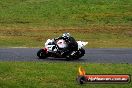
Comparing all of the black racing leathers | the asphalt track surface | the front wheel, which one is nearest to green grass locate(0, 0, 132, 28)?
the asphalt track surface

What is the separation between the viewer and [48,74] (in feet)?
59.6

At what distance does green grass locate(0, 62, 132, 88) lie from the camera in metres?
16.2

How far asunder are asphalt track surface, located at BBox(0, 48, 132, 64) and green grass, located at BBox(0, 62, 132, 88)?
2800mm

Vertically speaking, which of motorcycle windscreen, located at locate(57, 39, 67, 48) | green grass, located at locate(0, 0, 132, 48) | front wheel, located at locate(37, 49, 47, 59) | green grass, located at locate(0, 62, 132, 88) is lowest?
green grass, located at locate(0, 0, 132, 48)

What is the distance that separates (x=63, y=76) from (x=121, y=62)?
598 cm

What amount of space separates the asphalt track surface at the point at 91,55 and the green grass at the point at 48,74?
9.19 feet

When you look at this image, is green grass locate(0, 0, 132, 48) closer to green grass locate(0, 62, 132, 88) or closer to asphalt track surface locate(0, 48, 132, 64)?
asphalt track surface locate(0, 48, 132, 64)

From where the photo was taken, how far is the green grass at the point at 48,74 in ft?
53.0

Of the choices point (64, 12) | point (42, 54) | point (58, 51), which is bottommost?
point (64, 12)

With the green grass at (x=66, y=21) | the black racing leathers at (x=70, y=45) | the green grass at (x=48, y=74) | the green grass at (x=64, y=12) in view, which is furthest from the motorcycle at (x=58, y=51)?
the green grass at (x=64, y=12)

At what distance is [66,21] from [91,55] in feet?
66.6

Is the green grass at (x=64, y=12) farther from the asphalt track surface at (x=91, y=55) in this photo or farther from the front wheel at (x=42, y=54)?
the front wheel at (x=42, y=54)

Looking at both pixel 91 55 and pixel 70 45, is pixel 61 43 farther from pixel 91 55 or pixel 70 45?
pixel 91 55

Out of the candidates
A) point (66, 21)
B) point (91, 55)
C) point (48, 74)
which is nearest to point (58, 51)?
point (91, 55)
